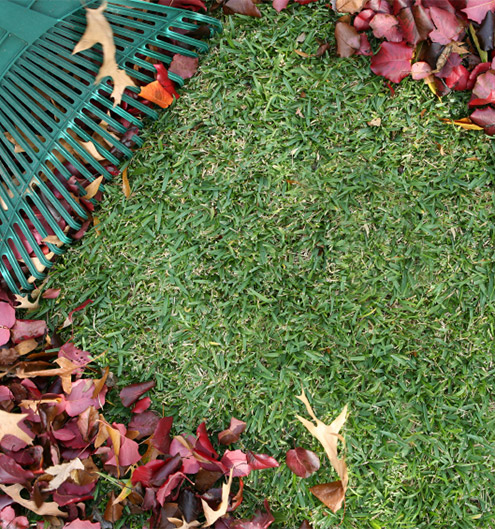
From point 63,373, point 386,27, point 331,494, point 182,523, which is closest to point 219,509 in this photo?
point 182,523

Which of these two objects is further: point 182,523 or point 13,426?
point 13,426

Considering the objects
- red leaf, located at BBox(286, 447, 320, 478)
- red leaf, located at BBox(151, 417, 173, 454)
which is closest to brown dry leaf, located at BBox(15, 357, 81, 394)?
red leaf, located at BBox(151, 417, 173, 454)

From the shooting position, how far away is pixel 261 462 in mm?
1732

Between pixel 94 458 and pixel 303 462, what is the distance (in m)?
0.76

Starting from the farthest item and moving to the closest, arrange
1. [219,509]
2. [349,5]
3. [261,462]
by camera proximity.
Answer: [349,5] → [261,462] → [219,509]

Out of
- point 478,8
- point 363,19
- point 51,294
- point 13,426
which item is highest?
point 363,19

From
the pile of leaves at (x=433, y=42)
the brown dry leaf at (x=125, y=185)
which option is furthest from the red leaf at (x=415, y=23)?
the brown dry leaf at (x=125, y=185)

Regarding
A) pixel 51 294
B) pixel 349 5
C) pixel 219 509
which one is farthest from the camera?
pixel 51 294

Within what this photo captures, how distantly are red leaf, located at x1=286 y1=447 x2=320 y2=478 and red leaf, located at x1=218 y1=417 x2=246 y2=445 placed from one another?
187 millimetres

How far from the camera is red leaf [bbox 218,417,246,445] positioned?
1.77 meters

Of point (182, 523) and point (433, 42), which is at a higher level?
point (433, 42)

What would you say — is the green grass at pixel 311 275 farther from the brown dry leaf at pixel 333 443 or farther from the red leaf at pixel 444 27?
the red leaf at pixel 444 27

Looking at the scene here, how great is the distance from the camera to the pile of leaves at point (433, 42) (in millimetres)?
1766

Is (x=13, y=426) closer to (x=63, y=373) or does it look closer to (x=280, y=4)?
(x=63, y=373)
